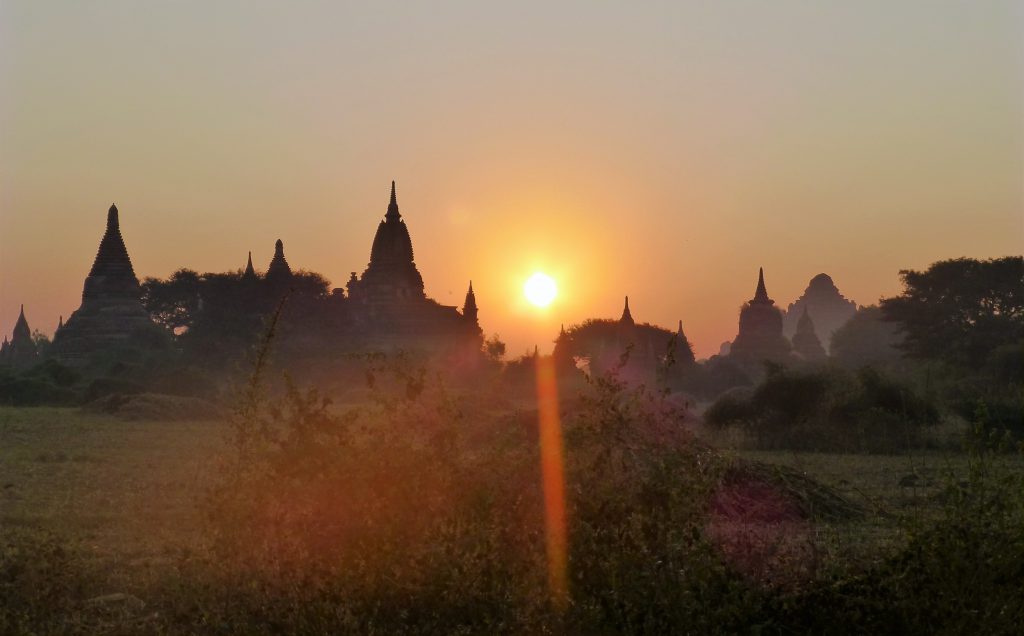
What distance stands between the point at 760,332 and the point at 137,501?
6520cm

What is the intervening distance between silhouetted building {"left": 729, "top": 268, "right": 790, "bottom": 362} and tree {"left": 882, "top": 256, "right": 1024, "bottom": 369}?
22356mm

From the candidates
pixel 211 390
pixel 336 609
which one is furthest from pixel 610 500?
pixel 211 390

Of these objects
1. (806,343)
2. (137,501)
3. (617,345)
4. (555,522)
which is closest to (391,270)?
(617,345)

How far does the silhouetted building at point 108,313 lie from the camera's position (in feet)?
176

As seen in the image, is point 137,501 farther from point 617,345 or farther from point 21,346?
point 21,346

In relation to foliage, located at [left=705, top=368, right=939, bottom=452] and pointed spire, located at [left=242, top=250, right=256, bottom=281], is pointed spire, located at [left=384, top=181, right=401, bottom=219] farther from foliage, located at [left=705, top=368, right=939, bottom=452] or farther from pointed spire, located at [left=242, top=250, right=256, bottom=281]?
foliage, located at [left=705, top=368, right=939, bottom=452]

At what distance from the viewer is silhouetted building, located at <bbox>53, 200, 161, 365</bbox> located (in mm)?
53594

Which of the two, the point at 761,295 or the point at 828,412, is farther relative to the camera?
the point at 761,295

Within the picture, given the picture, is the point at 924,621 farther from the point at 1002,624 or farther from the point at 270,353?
the point at 270,353

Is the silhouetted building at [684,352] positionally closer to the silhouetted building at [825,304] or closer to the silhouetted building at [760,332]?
the silhouetted building at [760,332]

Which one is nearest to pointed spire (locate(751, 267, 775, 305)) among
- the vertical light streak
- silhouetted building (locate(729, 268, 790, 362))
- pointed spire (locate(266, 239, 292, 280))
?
silhouetted building (locate(729, 268, 790, 362))

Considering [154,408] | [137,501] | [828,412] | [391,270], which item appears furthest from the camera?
[391,270]

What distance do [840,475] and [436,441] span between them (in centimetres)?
937

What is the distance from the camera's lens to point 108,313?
5522 cm
